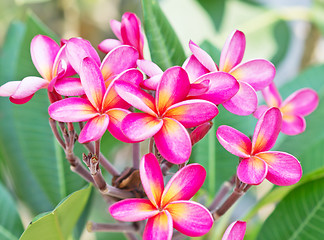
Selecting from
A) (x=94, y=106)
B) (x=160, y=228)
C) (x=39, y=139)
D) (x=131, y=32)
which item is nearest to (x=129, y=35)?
(x=131, y=32)

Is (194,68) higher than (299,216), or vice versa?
(194,68)

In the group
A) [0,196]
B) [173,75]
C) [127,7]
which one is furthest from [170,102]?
[127,7]

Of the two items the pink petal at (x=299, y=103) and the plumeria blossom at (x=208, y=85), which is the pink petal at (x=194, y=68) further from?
the pink petal at (x=299, y=103)

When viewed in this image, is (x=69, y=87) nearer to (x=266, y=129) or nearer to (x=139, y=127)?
(x=139, y=127)

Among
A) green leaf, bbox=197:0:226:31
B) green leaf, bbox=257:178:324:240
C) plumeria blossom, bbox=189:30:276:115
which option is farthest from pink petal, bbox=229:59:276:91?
green leaf, bbox=197:0:226:31

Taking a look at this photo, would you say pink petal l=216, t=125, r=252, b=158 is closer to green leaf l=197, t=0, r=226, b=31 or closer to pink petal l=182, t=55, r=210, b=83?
pink petal l=182, t=55, r=210, b=83
